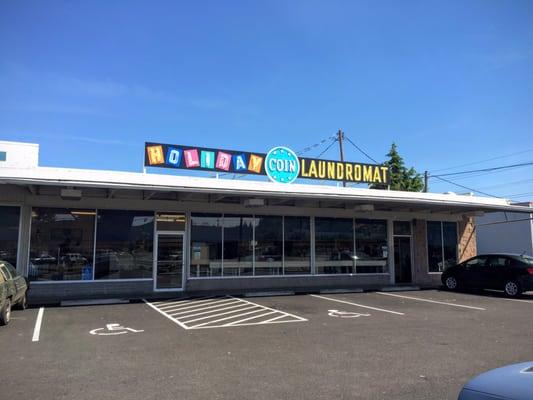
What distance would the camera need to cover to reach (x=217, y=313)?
12.4m

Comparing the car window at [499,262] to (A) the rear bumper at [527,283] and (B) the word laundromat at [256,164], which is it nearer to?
(A) the rear bumper at [527,283]

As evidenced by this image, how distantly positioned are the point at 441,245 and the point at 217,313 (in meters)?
13.9

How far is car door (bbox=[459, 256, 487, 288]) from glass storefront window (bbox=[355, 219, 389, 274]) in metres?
3.50

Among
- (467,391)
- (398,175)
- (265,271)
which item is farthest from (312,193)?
(398,175)

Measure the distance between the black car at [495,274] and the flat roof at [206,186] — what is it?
2.49 metres

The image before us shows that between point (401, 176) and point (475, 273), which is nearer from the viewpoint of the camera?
point (475, 273)

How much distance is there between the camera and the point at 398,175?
1791 inches

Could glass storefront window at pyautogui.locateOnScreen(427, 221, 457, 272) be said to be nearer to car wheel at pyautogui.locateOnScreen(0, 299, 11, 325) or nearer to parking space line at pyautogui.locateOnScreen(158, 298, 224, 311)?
parking space line at pyautogui.locateOnScreen(158, 298, 224, 311)

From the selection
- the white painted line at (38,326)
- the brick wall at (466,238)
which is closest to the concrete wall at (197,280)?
the brick wall at (466,238)

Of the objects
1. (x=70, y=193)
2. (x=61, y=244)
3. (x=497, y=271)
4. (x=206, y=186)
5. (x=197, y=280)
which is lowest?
(x=197, y=280)

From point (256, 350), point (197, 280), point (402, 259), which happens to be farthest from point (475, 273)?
point (256, 350)

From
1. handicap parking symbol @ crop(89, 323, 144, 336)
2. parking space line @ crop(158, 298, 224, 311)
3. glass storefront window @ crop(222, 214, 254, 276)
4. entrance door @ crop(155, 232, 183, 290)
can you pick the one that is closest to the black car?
glass storefront window @ crop(222, 214, 254, 276)

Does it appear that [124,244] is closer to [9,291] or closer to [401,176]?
[9,291]

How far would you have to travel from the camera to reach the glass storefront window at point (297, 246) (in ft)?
62.4
